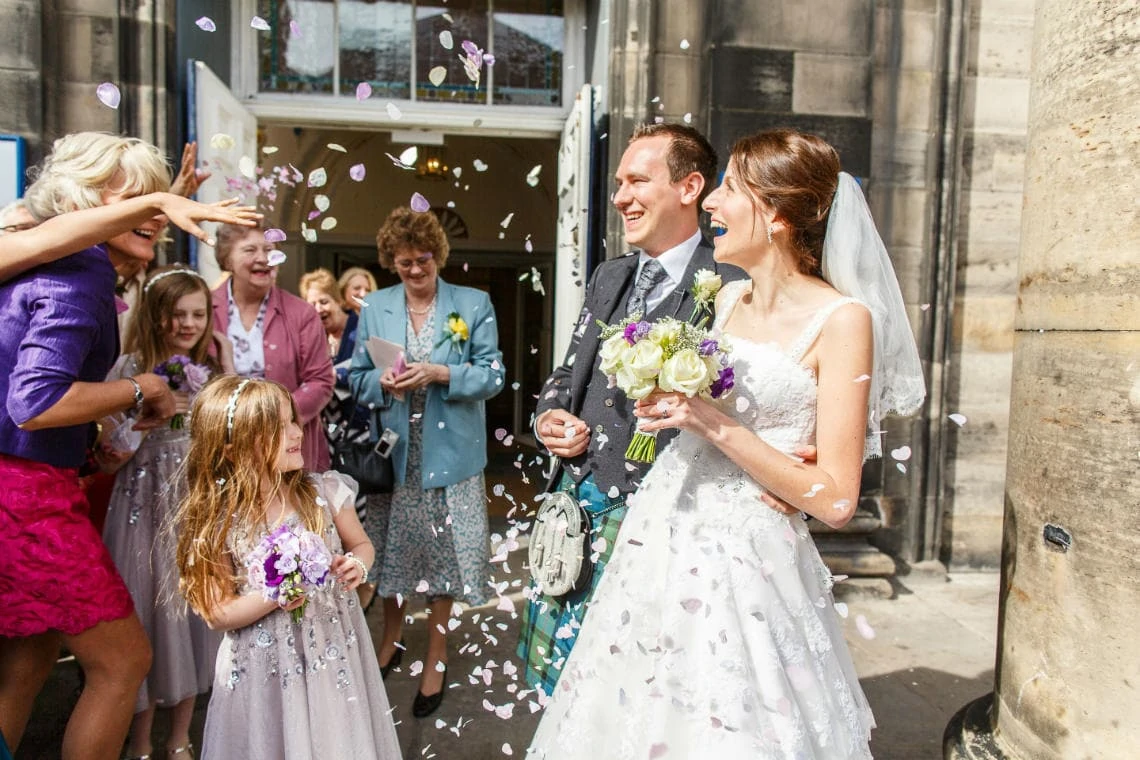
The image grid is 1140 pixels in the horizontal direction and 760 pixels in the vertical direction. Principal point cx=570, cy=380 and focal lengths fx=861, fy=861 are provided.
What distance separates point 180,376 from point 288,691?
124 cm

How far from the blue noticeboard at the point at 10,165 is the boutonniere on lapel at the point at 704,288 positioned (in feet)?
11.5


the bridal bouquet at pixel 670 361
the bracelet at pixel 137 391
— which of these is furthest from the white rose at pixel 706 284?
the bracelet at pixel 137 391

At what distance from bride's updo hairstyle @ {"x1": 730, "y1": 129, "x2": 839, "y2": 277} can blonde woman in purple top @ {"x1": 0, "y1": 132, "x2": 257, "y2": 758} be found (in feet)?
4.71

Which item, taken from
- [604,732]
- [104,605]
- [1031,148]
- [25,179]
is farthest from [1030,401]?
[25,179]

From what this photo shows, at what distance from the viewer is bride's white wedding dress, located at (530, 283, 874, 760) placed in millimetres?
1857

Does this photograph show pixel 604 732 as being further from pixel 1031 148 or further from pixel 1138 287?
pixel 1031 148

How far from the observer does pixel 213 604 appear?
231 cm

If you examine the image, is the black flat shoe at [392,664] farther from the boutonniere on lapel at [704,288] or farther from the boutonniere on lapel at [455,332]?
the boutonniere on lapel at [704,288]

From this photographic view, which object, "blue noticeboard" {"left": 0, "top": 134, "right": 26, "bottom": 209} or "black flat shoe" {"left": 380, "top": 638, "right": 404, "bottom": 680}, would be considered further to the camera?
"blue noticeboard" {"left": 0, "top": 134, "right": 26, "bottom": 209}

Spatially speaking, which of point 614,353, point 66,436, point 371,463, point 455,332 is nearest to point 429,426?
point 371,463

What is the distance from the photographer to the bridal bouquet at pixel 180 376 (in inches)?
118

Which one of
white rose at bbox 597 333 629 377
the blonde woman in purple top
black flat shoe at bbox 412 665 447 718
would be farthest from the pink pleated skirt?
white rose at bbox 597 333 629 377

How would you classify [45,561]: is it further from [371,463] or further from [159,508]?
[371,463]

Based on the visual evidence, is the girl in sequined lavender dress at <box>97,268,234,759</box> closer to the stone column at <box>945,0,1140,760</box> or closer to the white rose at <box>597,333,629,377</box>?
the white rose at <box>597,333,629,377</box>
